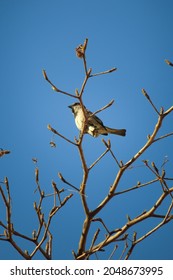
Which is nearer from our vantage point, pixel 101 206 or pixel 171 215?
pixel 171 215

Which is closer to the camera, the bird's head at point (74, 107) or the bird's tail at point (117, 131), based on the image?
the bird's tail at point (117, 131)

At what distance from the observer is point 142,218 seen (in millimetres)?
3746

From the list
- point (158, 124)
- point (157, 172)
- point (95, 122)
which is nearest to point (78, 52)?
point (158, 124)

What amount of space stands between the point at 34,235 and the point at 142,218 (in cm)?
121

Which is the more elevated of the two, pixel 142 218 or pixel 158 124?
pixel 158 124

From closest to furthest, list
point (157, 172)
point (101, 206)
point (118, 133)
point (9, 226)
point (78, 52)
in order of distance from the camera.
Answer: point (78, 52), point (9, 226), point (157, 172), point (101, 206), point (118, 133)

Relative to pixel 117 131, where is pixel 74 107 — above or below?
above

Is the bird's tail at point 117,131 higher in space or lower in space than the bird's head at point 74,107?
lower

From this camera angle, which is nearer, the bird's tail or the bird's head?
the bird's tail

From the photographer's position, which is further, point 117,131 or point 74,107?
point 74,107

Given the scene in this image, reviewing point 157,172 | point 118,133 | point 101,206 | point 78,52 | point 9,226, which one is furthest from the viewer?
point 118,133

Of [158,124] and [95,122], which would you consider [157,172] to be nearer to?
[158,124]

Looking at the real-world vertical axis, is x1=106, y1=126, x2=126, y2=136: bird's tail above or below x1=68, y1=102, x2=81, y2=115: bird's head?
below
